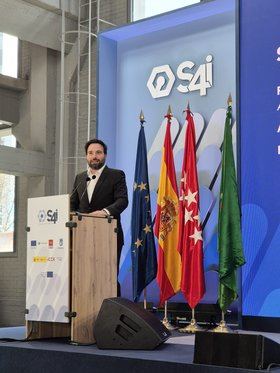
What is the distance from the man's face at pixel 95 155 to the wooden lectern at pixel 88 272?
46 centimetres

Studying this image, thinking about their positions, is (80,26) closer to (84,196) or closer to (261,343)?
(84,196)

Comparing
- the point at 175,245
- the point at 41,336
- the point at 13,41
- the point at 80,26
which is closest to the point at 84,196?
the point at 41,336

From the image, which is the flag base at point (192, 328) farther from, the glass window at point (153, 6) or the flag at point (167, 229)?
the glass window at point (153, 6)

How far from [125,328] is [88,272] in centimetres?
47

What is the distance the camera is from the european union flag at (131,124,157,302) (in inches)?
227

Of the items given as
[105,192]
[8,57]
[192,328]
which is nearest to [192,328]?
[192,328]

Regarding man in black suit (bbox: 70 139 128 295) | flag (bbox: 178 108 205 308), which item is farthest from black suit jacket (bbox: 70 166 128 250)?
flag (bbox: 178 108 205 308)

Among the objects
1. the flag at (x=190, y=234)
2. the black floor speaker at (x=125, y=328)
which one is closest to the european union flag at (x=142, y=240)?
the flag at (x=190, y=234)

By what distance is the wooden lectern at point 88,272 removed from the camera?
12.7 ft

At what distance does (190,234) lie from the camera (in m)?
5.50

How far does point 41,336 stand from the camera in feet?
13.8

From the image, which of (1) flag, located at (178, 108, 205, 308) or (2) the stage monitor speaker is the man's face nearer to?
(1) flag, located at (178, 108, 205, 308)

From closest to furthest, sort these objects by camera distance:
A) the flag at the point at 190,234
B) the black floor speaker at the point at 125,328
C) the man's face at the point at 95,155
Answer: the black floor speaker at the point at 125,328 → the man's face at the point at 95,155 → the flag at the point at 190,234

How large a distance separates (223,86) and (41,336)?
3.22m
